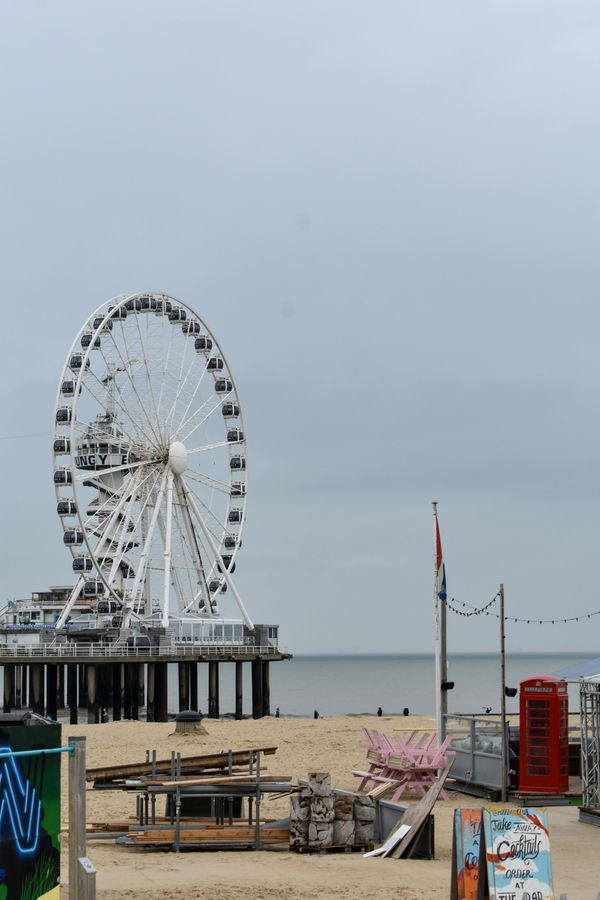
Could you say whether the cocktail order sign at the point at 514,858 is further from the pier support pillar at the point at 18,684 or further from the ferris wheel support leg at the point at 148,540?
the pier support pillar at the point at 18,684

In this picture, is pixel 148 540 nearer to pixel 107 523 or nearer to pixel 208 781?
pixel 107 523

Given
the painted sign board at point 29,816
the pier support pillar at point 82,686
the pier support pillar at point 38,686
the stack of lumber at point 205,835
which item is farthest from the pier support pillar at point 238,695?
the painted sign board at point 29,816

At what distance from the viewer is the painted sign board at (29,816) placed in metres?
8.73

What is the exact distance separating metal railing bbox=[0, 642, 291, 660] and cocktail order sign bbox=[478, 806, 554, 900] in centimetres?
5254

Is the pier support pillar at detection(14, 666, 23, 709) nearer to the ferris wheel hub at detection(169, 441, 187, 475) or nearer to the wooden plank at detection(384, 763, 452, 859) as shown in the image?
the ferris wheel hub at detection(169, 441, 187, 475)

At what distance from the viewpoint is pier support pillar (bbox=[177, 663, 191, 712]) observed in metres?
64.5

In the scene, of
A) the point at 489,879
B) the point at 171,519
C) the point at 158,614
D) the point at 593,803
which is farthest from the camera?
the point at 158,614

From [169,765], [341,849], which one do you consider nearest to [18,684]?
[169,765]

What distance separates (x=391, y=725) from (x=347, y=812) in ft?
83.9

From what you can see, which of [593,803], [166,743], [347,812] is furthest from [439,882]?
[166,743]

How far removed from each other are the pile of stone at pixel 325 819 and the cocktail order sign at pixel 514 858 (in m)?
4.84

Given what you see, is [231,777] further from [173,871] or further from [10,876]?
[10,876]

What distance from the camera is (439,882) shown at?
12977 millimetres

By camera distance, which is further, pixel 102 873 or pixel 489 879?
pixel 102 873
